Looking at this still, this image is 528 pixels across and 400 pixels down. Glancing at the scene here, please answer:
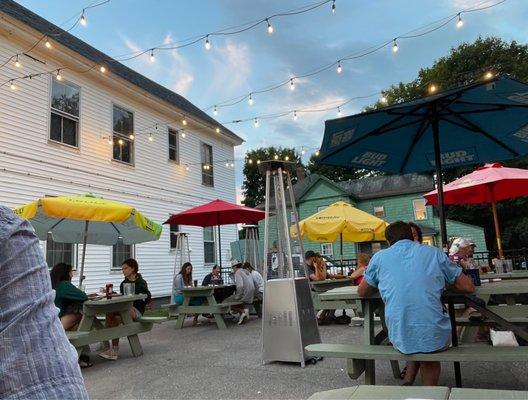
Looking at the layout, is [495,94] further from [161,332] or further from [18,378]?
[161,332]

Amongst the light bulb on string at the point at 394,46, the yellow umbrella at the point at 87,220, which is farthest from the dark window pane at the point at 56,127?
the light bulb on string at the point at 394,46

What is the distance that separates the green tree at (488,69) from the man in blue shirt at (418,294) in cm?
2372

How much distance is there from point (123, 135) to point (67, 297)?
26.7ft

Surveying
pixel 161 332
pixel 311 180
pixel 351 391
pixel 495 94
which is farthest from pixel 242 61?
pixel 311 180

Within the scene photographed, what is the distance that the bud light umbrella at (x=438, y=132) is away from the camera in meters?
4.31

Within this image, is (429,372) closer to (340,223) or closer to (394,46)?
(340,223)

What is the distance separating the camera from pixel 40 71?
33.8 ft

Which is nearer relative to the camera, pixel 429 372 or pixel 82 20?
pixel 429 372

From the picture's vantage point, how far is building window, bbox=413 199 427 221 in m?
28.4

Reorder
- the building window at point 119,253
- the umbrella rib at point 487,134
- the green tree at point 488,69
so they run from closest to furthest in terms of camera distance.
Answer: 1. the umbrella rib at point 487,134
2. the building window at point 119,253
3. the green tree at point 488,69

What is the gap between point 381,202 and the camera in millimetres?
29906

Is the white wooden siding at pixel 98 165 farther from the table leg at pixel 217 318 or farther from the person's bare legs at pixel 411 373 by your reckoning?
the person's bare legs at pixel 411 373

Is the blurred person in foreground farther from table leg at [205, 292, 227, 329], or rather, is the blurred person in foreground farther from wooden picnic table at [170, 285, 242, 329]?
table leg at [205, 292, 227, 329]

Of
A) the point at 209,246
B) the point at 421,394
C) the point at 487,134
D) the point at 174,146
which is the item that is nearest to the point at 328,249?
the point at 209,246
